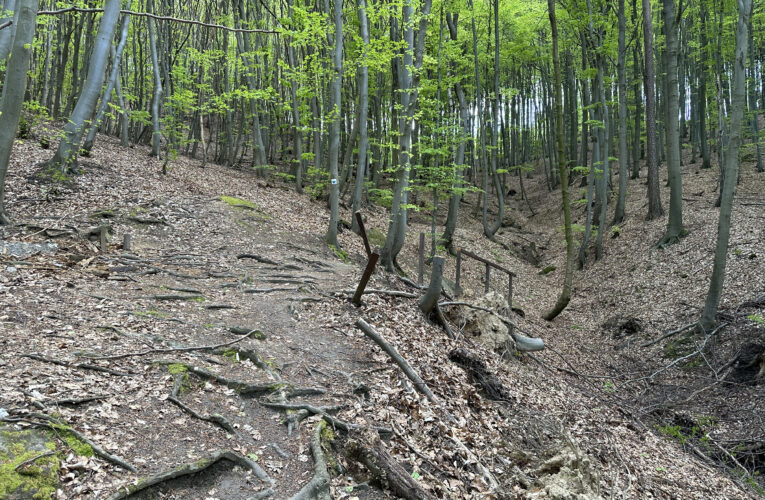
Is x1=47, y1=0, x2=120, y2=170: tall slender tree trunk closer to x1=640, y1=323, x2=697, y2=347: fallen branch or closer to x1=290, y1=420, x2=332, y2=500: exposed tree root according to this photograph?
x1=290, y1=420, x2=332, y2=500: exposed tree root

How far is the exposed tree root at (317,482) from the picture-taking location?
3.38m

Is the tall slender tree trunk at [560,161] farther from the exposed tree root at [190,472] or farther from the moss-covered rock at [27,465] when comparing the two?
the moss-covered rock at [27,465]

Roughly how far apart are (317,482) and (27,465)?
6.16 ft

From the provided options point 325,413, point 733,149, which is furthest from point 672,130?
point 325,413

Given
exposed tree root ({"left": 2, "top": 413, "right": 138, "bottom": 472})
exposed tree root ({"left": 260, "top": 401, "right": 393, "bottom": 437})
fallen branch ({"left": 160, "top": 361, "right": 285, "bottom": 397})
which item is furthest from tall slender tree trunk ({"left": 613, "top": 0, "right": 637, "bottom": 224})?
exposed tree root ({"left": 2, "top": 413, "right": 138, "bottom": 472})

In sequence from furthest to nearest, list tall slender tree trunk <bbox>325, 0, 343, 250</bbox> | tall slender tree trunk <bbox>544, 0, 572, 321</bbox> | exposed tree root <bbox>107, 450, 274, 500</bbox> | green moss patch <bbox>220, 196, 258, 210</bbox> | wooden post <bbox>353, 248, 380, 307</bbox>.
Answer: green moss patch <bbox>220, 196, 258, 210</bbox> < tall slender tree trunk <bbox>325, 0, 343, 250</bbox> < tall slender tree trunk <bbox>544, 0, 572, 321</bbox> < wooden post <bbox>353, 248, 380, 307</bbox> < exposed tree root <bbox>107, 450, 274, 500</bbox>

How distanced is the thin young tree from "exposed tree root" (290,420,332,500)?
7086 mm

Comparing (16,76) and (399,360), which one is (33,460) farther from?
(16,76)

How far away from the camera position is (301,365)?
553cm

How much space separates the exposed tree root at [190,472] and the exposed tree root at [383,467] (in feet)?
2.64

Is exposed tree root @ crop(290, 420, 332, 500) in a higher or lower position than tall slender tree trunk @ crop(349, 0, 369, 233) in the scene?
lower

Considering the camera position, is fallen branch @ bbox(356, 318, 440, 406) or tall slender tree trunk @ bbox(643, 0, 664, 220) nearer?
fallen branch @ bbox(356, 318, 440, 406)

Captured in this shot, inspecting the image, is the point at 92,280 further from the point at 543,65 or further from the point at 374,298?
the point at 543,65

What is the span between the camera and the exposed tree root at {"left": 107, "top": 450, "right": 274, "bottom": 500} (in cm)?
301
